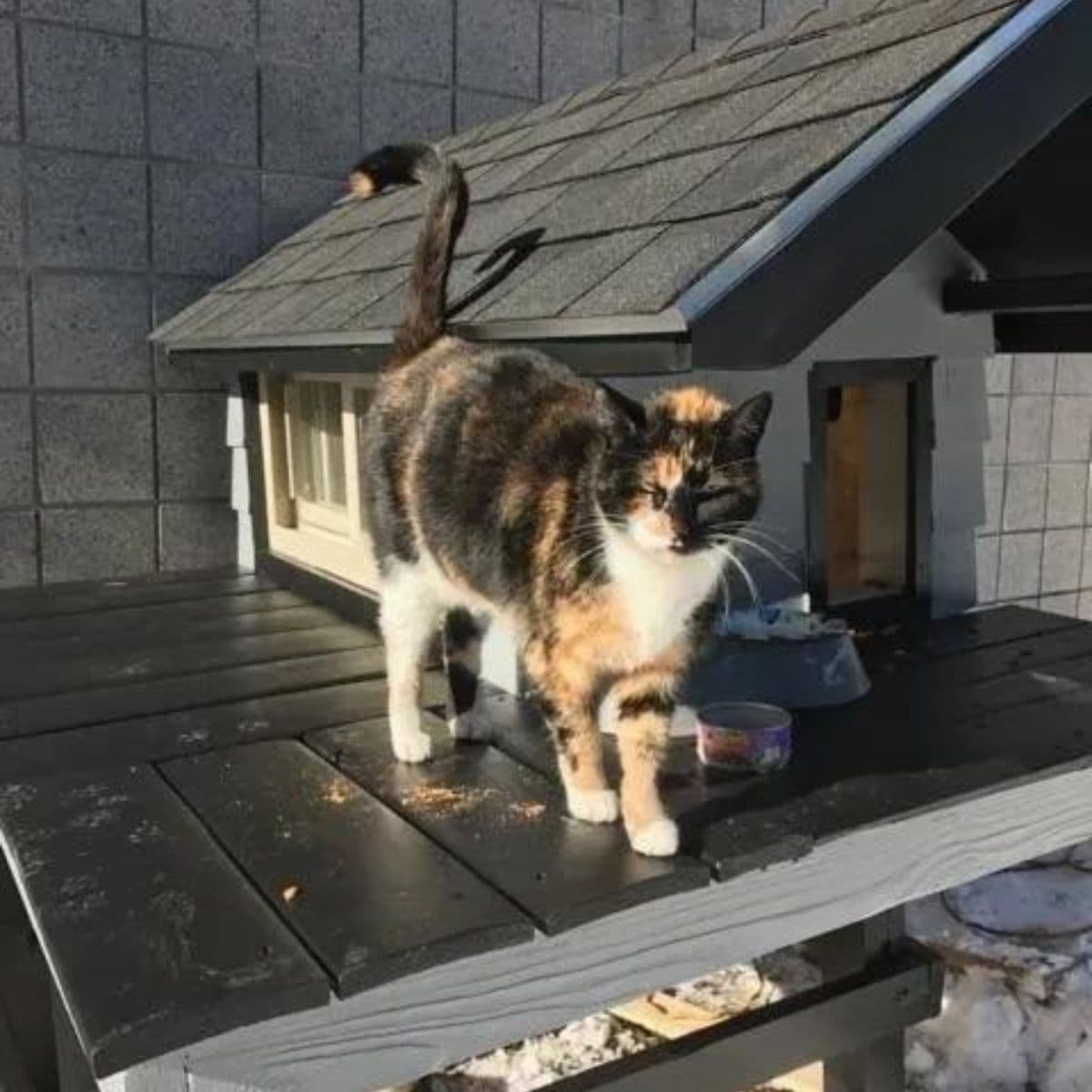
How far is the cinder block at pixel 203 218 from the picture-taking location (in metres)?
3.33

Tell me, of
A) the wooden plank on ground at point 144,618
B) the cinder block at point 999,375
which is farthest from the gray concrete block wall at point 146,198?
the cinder block at point 999,375

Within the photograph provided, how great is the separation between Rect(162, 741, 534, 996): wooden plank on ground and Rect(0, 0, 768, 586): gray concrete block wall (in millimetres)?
1705

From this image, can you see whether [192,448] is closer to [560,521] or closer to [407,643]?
[407,643]

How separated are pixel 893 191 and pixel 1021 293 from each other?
3.26ft

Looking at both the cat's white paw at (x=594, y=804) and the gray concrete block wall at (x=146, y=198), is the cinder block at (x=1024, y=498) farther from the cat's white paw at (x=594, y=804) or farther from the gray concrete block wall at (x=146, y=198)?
the cat's white paw at (x=594, y=804)

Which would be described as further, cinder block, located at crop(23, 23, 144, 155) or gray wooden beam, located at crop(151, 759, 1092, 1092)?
cinder block, located at crop(23, 23, 144, 155)

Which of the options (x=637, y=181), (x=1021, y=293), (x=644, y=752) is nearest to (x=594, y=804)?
(x=644, y=752)

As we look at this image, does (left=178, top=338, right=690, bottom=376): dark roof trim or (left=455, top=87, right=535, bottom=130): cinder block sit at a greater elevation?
(left=455, top=87, right=535, bottom=130): cinder block

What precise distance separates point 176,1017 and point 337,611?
1735 mm

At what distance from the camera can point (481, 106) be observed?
383 centimetres

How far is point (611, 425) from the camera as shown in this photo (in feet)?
4.89

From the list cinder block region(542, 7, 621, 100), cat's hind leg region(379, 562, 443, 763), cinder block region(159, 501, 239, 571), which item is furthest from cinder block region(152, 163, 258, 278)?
cat's hind leg region(379, 562, 443, 763)

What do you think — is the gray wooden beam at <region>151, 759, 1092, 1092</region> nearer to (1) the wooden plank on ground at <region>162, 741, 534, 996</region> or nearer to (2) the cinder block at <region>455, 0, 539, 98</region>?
(1) the wooden plank on ground at <region>162, 741, 534, 996</region>

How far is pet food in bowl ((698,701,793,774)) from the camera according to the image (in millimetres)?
1803
